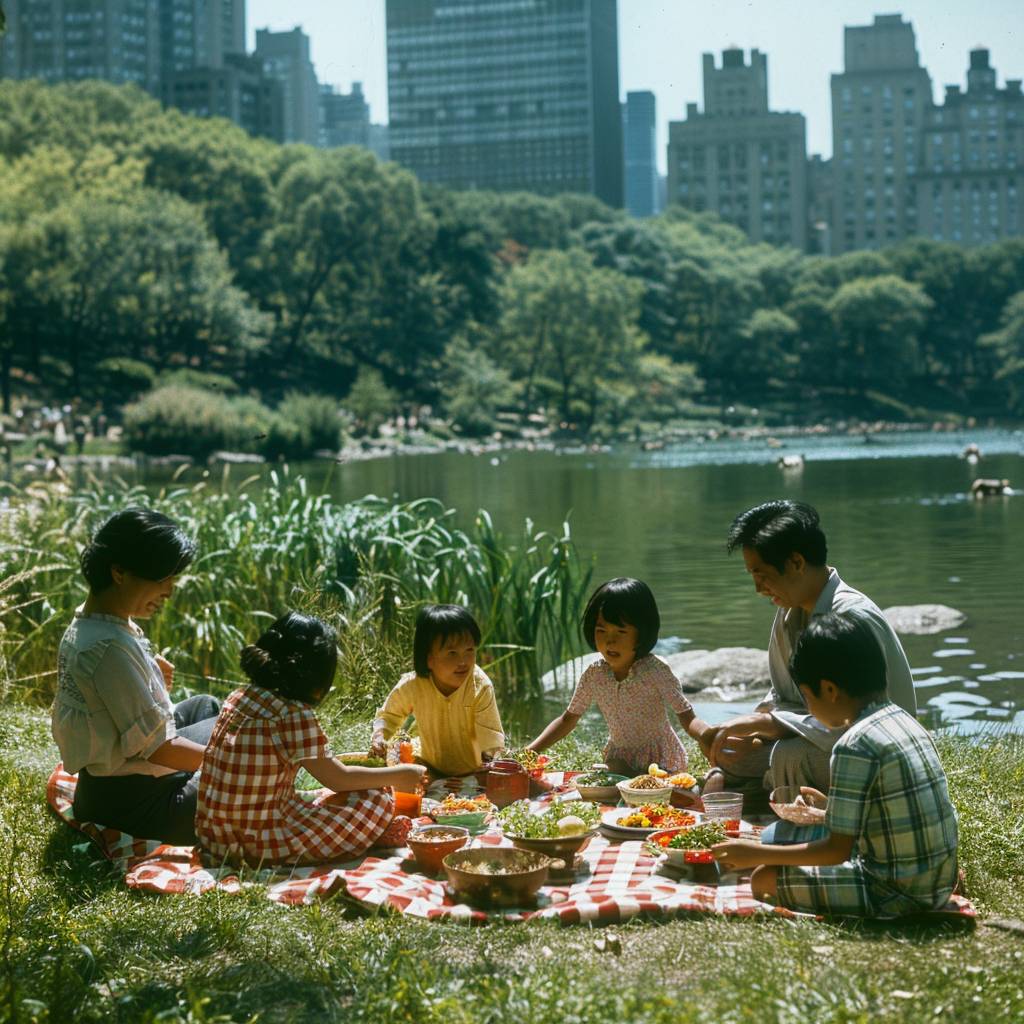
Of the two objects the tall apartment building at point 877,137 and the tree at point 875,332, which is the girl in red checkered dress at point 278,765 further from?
the tall apartment building at point 877,137

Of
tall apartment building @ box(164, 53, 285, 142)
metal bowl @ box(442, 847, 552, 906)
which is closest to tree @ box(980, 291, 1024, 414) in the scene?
tall apartment building @ box(164, 53, 285, 142)

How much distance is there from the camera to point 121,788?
4.45 metres

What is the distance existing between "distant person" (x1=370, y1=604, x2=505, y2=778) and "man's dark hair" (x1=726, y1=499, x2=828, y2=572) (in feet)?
3.67

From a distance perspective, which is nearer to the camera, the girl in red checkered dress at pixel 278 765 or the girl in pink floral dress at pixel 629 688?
the girl in red checkered dress at pixel 278 765

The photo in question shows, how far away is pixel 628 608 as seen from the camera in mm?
5070

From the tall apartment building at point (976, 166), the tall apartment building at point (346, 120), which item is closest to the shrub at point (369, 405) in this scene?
the tall apartment building at point (976, 166)

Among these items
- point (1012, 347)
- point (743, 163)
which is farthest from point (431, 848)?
point (743, 163)

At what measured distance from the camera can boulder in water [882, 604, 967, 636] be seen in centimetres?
1112

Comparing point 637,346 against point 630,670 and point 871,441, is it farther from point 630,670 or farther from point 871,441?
point 630,670

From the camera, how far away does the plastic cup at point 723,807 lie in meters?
4.35

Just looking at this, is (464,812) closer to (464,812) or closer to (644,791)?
(464,812)

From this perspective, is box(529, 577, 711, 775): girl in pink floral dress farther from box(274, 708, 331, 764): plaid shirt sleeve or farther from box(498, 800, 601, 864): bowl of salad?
box(274, 708, 331, 764): plaid shirt sleeve

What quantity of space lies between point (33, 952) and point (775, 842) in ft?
6.48

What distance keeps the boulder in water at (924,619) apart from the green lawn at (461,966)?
288 inches
